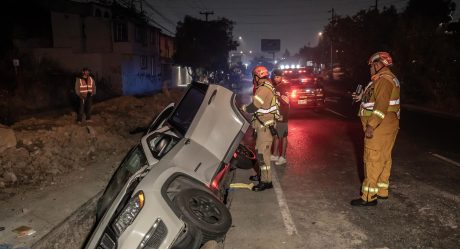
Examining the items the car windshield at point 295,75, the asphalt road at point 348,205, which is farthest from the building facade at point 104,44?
the asphalt road at point 348,205

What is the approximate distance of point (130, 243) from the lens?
3027 millimetres

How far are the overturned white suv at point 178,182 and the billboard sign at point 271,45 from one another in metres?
79.9

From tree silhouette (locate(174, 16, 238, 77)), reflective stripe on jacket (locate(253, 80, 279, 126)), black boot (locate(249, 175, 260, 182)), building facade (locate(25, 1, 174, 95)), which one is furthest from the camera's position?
tree silhouette (locate(174, 16, 238, 77))

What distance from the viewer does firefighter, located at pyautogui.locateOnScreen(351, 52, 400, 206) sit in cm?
506

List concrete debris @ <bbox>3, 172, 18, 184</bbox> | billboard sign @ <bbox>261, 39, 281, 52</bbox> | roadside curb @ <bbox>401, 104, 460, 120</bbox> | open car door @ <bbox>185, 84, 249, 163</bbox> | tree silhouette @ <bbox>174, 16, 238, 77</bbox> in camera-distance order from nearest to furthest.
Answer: open car door @ <bbox>185, 84, 249, 163</bbox>, concrete debris @ <bbox>3, 172, 18, 184</bbox>, roadside curb @ <bbox>401, 104, 460, 120</bbox>, tree silhouette @ <bbox>174, 16, 238, 77</bbox>, billboard sign @ <bbox>261, 39, 281, 52</bbox>

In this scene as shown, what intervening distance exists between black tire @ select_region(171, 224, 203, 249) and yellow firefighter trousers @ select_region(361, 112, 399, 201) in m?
3.00

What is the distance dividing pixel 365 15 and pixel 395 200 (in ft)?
114

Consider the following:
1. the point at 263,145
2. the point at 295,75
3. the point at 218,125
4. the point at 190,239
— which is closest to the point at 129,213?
the point at 190,239

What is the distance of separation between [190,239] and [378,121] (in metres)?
3.10

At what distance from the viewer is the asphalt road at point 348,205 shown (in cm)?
438

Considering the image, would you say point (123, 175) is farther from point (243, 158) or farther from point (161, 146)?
point (243, 158)

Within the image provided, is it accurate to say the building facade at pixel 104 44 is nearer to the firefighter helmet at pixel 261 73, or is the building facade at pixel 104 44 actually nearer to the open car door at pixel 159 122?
the firefighter helmet at pixel 261 73

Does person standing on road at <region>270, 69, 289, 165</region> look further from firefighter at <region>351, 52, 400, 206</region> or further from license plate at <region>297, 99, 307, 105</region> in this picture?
license plate at <region>297, 99, 307, 105</region>

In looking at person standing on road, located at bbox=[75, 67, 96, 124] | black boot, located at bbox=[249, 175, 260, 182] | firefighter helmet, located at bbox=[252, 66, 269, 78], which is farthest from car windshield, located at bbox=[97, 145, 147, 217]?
person standing on road, located at bbox=[75, 67, 96, 124]
